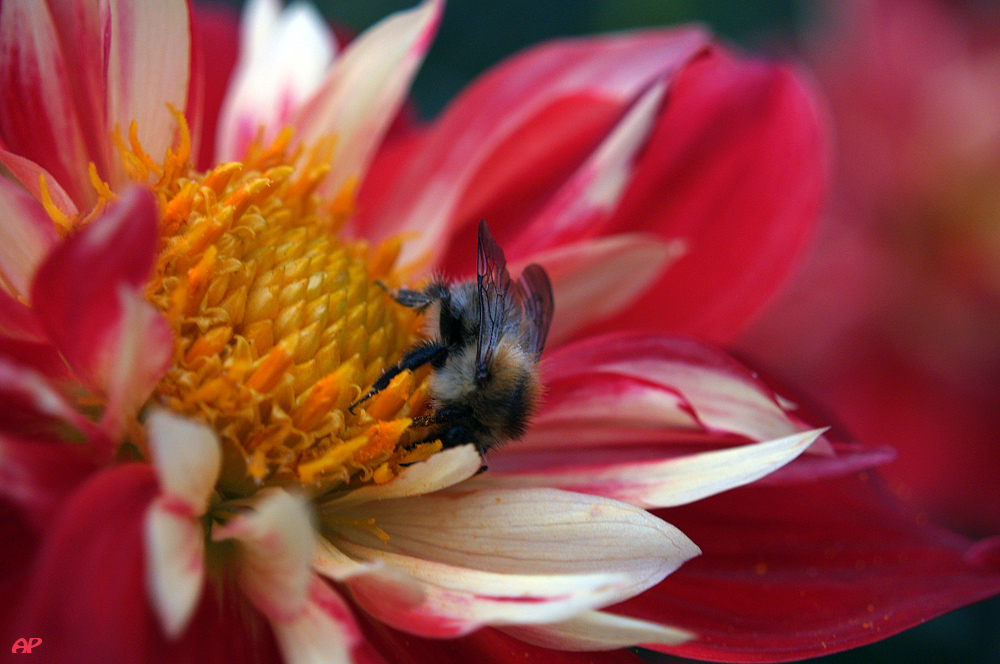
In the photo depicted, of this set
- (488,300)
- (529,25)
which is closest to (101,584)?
(488,300)

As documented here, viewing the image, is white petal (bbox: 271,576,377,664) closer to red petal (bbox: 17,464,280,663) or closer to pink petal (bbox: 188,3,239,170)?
red petal (bbox: 17,464,280,663)

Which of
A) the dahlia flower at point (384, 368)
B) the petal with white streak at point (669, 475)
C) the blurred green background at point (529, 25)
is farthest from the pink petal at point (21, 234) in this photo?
the blurred green background at point (529, 25)

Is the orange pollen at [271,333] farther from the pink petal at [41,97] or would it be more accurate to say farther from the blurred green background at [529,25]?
the blurred green background at [529,25]

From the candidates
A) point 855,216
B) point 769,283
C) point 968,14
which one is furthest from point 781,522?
point 968,14

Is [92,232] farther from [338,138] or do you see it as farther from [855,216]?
[855,216]

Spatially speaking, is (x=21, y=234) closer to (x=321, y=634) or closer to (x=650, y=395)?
(x=321, y=634)
